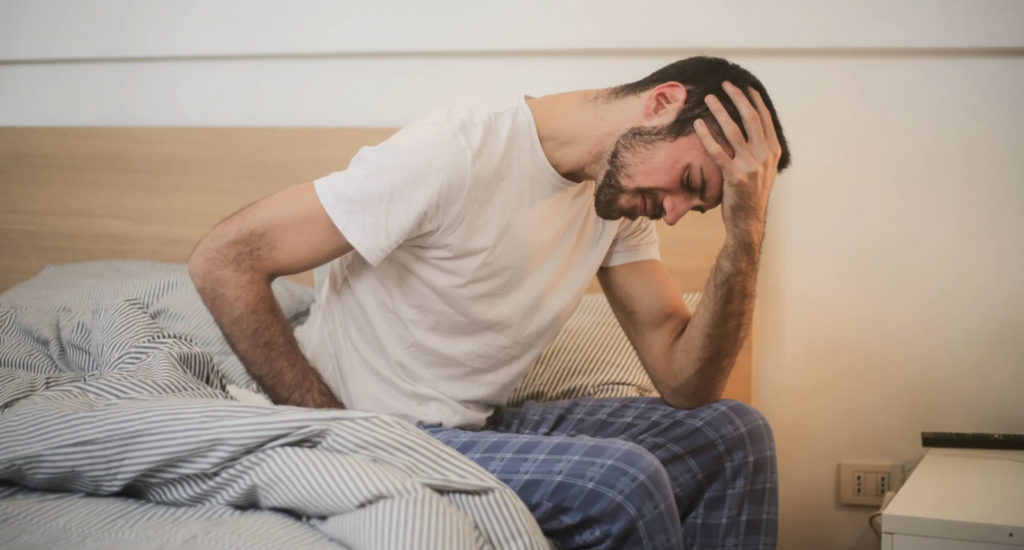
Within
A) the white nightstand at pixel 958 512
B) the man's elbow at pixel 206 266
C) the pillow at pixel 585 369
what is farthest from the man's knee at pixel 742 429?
the man's elbow at pixel 206 266

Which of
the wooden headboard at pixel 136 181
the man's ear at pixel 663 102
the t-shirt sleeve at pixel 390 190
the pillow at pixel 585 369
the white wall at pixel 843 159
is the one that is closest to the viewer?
the t-shirt sleeve at pixel 390 190

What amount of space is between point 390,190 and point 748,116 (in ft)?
1.62

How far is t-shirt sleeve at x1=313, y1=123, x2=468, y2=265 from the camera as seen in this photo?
3.89ft

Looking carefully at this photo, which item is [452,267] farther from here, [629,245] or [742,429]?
[742,429]

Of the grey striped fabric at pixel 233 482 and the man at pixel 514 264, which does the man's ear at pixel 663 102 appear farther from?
the grey striped fabric at pixel 233 482

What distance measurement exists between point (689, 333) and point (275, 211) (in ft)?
2.06

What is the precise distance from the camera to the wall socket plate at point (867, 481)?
1991 mm

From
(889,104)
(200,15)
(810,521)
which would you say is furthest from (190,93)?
(810,521)

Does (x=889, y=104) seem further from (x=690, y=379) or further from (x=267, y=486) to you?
(x=267, y=486)

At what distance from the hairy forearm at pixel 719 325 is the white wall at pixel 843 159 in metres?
0.68

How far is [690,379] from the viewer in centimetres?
137

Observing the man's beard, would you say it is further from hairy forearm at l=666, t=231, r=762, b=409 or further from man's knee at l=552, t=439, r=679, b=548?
man's knee at l=552, t=439, r=679, b=548

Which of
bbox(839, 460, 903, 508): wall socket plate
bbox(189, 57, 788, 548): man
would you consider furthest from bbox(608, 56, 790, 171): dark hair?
bbox(839, 460, 903, 508): wall socket plate

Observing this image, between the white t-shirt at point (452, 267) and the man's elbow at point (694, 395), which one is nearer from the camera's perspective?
the white t-shirt at point (452, 267)
